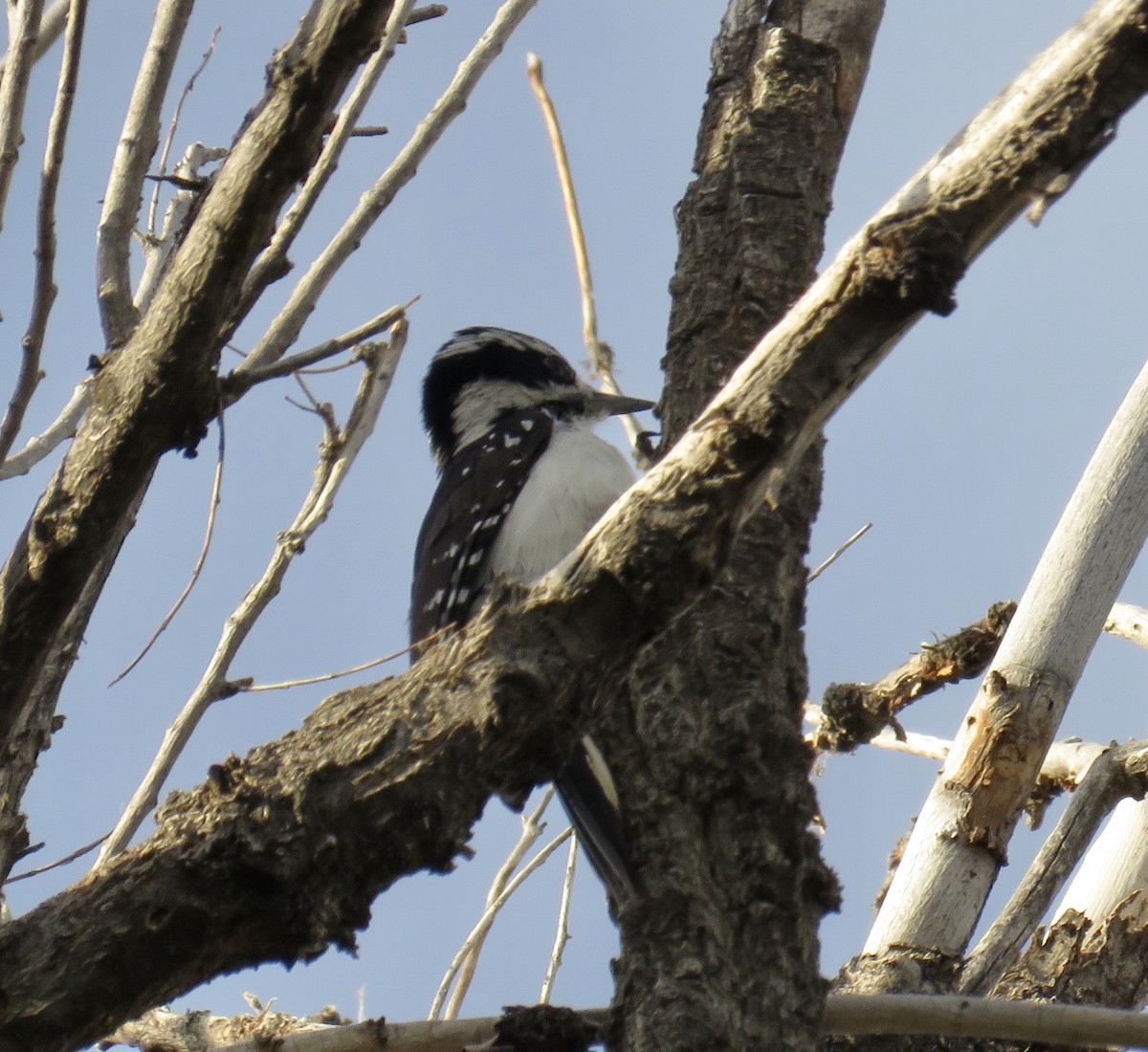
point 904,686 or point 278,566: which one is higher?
point 278,566

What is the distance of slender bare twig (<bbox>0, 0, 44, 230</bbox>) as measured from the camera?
106 inches

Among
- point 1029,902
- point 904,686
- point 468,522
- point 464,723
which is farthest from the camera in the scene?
point 468,522

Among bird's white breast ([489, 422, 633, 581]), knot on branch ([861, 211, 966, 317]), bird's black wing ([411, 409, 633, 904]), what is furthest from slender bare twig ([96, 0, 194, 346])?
bird's white breast ([489, 422, 633, 581])

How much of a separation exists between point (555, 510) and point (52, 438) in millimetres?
1608

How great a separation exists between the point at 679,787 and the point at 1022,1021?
29.0 inches

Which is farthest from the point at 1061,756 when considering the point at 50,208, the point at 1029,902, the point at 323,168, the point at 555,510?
the point at 50,208

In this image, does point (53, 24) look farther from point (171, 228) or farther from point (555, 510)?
point (555, 510)

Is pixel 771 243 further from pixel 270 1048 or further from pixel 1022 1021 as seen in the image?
pixel 270 1048

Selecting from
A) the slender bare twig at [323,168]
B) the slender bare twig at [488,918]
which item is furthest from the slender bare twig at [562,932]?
the slender bare twig at [323,168]

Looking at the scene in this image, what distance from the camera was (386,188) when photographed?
3.18 meters

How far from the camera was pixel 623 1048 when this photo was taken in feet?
8.16

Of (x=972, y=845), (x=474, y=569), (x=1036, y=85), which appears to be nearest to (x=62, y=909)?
(x=1036, y=85)

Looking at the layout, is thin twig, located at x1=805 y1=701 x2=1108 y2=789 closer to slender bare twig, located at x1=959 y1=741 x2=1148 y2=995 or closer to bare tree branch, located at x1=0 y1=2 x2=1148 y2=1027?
slender bare twig, located at x1=959 y1=741 x2=1148 y2=995

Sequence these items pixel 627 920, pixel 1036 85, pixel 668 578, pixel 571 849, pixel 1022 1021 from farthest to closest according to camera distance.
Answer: pixel 571 849, pixel 627 920, pixel 1022 1021, pixel 668 578, pixel 1036 85
